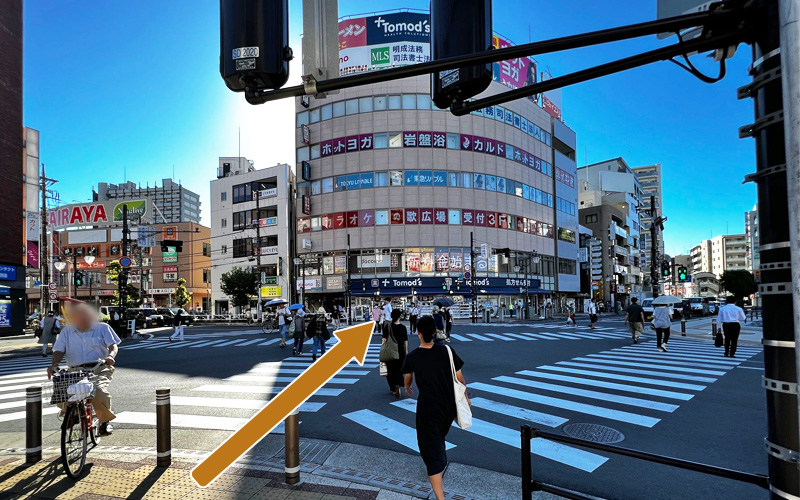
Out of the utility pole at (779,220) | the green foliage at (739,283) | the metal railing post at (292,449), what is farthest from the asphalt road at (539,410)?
the green foliage at (739,283)

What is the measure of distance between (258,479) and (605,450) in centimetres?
398

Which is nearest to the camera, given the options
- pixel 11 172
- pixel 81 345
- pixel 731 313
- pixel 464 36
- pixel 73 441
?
pixel 464 36

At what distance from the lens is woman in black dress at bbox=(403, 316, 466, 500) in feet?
14.2

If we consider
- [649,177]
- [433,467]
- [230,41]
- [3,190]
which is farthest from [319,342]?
[649,177]

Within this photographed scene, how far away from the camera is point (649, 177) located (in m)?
130

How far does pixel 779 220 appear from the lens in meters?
2.14

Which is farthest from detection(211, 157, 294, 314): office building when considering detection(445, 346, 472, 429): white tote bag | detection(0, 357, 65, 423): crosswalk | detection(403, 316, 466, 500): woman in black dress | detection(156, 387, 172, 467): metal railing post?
detection(445, 346, 472, 429): white tote bag

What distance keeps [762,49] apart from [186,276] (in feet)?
289

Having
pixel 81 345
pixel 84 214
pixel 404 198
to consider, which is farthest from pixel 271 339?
pixel 84 214

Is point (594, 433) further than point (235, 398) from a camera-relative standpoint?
No

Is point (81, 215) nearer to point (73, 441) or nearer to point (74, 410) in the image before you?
point (74, 410)

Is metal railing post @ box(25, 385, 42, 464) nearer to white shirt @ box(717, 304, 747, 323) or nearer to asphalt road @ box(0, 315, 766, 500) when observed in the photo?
asphalt road @ box(0, 315, 766, 500)

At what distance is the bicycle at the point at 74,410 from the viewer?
5359 mm

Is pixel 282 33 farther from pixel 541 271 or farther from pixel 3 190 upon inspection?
pixel 541 271
